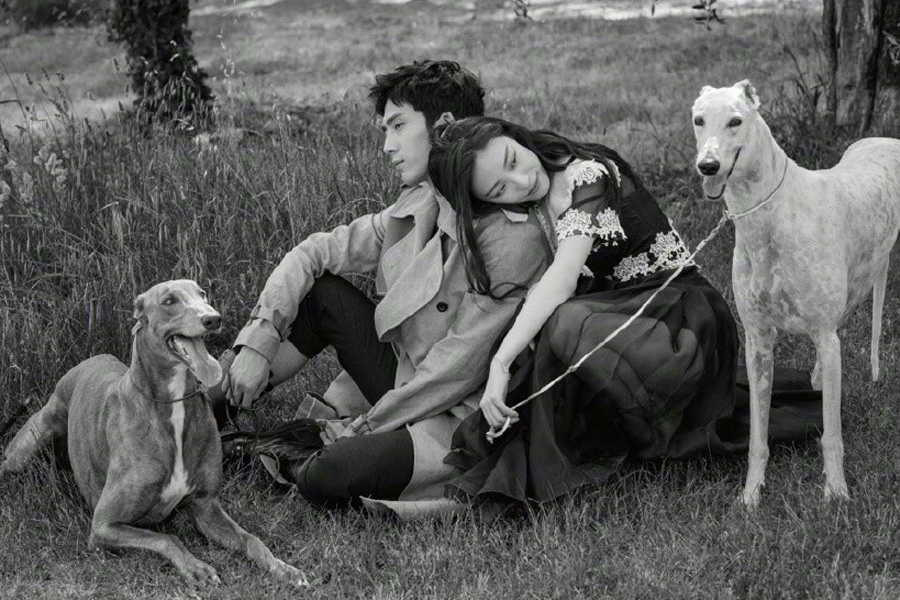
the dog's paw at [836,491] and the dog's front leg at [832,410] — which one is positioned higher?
the dog's front leg at [832,410]

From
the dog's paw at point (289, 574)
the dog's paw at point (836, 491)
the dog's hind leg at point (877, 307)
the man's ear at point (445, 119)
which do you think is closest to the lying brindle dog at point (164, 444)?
the dog's paw at point (289, 574)

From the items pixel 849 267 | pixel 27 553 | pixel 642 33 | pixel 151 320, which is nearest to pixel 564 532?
pixel 849 267

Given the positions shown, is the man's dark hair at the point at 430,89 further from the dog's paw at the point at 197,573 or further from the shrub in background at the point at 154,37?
the shrub in background at the point at 154,37

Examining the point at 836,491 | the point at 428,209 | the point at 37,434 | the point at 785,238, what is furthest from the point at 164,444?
the point at 836,491

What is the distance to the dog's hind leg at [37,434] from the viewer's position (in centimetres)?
430

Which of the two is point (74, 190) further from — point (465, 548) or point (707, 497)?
point (707, 497)

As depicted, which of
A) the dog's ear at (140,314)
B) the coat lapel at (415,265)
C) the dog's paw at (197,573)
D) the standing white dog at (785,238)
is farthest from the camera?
the coat lapel at (415,265)

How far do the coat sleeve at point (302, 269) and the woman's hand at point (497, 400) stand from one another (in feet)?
2.89

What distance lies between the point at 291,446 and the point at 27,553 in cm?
95

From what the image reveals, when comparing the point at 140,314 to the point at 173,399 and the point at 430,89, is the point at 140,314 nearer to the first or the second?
the point at 173,399

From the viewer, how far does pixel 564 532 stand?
3756 millimetres

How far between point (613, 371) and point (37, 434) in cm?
215

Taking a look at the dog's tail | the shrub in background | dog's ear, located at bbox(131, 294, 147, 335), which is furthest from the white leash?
the shrub in background

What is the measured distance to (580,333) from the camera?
3635mm
